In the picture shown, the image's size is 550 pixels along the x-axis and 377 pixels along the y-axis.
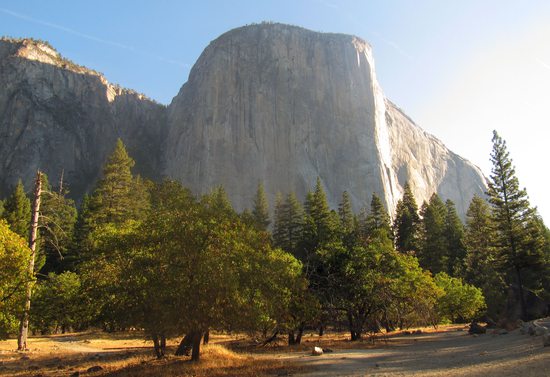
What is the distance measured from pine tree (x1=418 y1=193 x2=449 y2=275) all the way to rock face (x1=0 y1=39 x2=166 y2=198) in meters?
70.4

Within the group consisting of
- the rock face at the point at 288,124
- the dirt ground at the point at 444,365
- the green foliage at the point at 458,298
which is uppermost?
the rock face at the point at 288,124

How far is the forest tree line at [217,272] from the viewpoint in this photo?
1455 centimetres

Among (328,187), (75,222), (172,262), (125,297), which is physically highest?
(328,187)

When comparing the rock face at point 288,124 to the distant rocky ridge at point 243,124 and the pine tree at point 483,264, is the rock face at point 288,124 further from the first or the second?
the pine tree at point 483,264

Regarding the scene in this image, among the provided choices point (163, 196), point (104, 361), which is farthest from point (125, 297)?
point (104, 361)

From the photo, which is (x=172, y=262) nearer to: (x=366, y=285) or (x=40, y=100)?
(x=366, y=285)

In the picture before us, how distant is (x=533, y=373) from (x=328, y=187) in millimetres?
85968

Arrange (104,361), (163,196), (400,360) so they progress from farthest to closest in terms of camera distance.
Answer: (104,361)
(400,360)
(163,196)

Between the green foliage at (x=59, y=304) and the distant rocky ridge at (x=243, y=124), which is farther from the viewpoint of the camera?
the distant rocky ridge at (x=243, y=124)

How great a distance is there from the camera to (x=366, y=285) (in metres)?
26.9

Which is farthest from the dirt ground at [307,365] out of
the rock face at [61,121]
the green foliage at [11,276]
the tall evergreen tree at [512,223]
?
the rock face at [61,121]

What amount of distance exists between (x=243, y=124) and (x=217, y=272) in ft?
306

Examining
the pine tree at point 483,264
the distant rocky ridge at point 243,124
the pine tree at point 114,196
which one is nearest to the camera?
the pine tree at point 114,196

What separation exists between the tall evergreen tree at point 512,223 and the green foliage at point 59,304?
117ft
